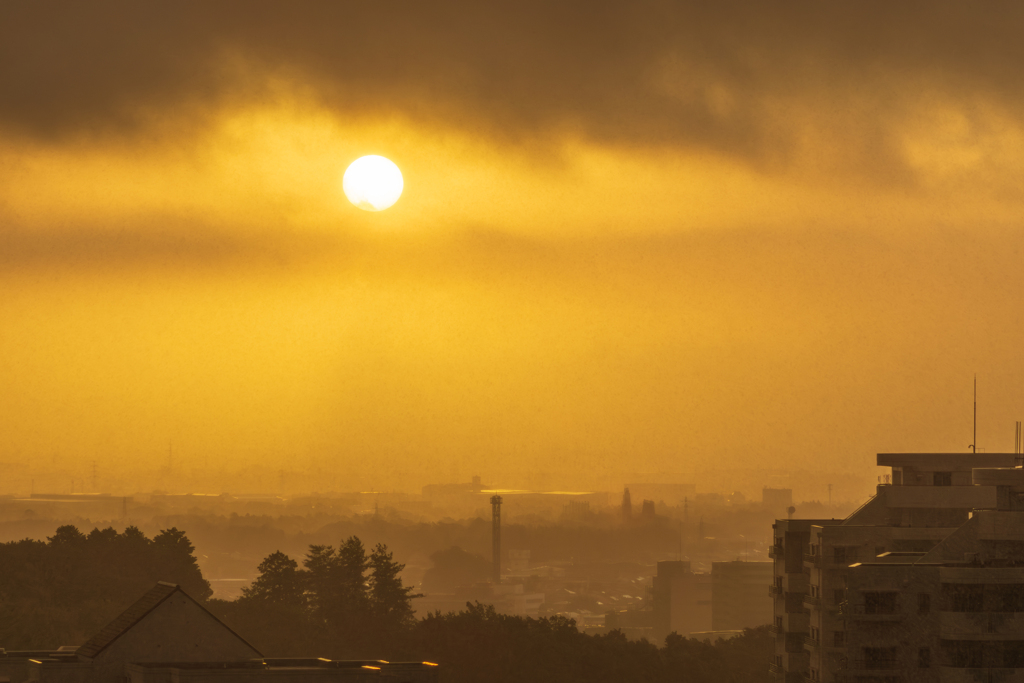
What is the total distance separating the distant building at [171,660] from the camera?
50562 mm

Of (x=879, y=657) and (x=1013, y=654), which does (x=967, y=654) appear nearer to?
(x=1013, y=654)

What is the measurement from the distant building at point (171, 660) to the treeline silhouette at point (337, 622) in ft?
163

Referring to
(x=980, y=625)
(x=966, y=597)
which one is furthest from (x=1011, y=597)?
(x=966, y=597)

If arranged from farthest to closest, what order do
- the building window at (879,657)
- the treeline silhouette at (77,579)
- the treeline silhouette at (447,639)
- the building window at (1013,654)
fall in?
the treeline silhouette at (77,579), the treeline silhouette at (447,639), the building window at (879,657), the building window at (1013,654)

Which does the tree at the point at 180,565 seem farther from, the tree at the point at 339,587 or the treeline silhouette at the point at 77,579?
the tree at the point at 339,587

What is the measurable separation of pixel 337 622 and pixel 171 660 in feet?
239

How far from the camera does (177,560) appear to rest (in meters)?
135

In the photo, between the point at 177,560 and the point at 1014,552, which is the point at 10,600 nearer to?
the point at 177,560

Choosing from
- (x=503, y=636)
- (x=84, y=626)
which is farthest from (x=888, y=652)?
(x=84, y=626)

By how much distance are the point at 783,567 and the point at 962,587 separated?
81.7 ft

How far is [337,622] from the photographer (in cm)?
12419

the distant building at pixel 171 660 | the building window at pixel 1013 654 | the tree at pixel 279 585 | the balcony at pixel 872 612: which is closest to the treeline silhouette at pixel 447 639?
the tree at pixel 279 585

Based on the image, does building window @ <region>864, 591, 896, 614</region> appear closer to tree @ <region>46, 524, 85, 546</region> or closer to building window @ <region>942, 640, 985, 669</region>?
building window @ <region>942, 640, 985, 669</region>

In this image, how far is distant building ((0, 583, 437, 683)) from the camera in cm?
5056
